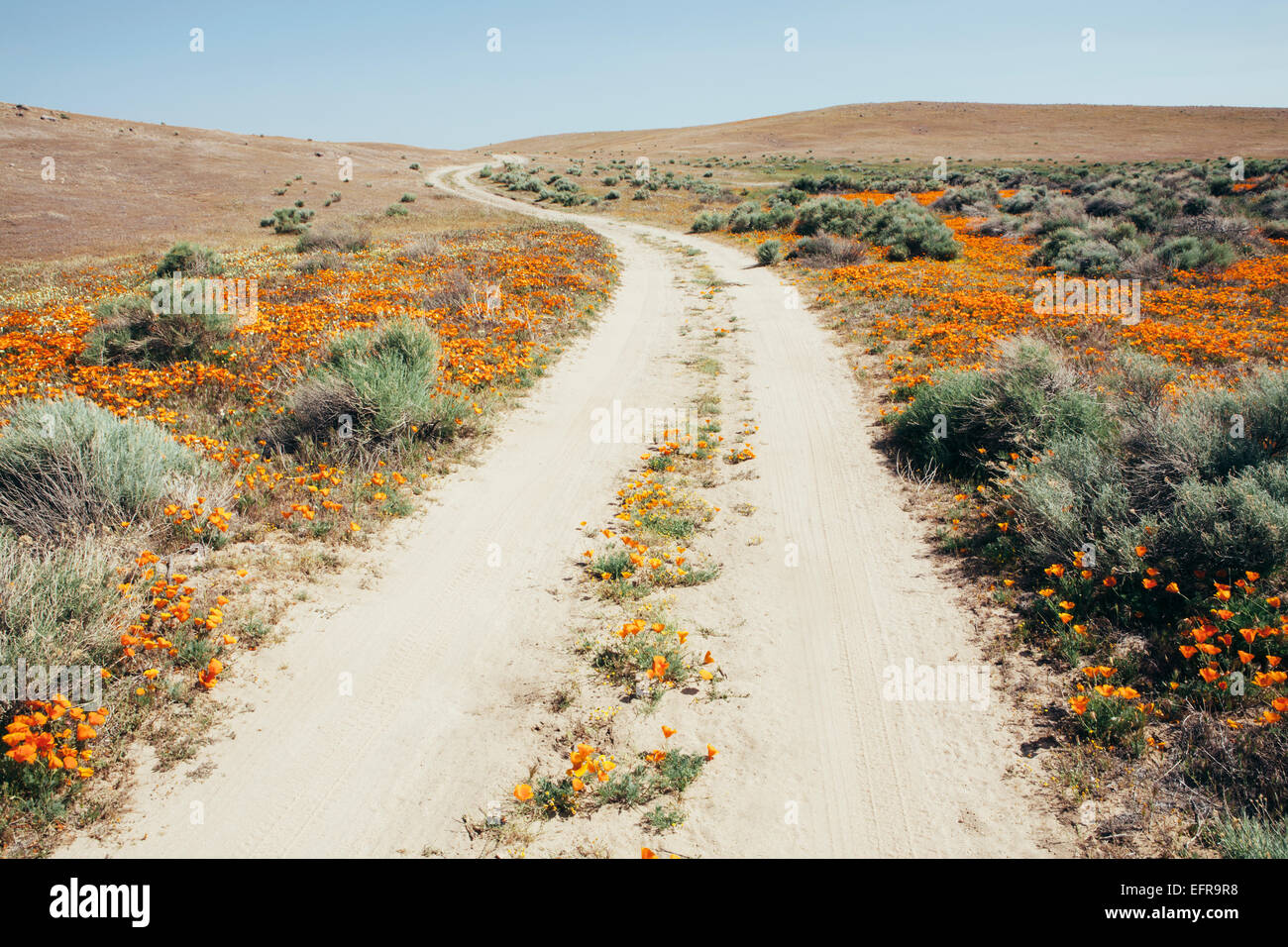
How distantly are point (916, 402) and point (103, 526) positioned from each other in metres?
8.11

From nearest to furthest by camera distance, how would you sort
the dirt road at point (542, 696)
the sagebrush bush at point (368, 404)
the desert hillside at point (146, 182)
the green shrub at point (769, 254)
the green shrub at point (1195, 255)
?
the dirt road at point (542, 696) → the sagebrush bush at point (368, 404) → the green shrub at point (1195, 255) → the green shrub at point (769, 254) → the desert hillside at point (146, 182)

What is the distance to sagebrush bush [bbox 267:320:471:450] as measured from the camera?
7.09 meters

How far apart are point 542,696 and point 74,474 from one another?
437cm

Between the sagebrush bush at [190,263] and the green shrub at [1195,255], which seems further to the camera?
the sagebrush bush at [190,263]

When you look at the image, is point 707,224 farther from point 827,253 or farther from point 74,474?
point 74,474

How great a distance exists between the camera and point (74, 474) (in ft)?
16.9

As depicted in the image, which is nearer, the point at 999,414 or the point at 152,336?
the point at 999,414

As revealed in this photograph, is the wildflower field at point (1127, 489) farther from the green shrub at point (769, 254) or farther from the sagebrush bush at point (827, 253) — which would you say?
the green shrub at point (769, 254)

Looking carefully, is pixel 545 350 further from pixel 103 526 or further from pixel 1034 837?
pixel 1034 837

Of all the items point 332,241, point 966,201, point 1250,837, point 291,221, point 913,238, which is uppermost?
point 966,201

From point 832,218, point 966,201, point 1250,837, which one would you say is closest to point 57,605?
point 1250,837

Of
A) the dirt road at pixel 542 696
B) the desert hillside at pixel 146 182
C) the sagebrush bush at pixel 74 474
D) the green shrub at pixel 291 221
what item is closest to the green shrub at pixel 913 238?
the dirt road at pixel 542 696

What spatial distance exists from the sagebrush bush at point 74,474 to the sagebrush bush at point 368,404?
5.02 ft

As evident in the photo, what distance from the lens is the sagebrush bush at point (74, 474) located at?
16.4 ft
